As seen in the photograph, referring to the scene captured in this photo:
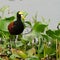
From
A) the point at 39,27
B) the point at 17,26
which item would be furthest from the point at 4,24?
the point at 39,27

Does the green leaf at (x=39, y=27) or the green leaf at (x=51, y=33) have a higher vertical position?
the green leaf at (x=39, y=27)

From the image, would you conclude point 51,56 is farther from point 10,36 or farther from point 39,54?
point 10,36

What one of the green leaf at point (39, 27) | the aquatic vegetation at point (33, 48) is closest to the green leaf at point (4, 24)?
the aquatic vegetation at point (33, 48)

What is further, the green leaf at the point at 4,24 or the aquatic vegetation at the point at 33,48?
the green leaf at the point at 4,24

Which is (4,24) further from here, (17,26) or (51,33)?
(51,33)

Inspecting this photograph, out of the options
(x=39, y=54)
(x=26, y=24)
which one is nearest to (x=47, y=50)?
(x=39, y=54)

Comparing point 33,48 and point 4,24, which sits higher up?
point 4,24

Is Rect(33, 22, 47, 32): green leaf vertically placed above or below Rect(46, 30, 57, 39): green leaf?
above

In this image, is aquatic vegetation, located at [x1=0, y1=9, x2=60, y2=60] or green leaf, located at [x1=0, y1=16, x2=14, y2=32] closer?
aquatic vegetation, located at [x1=0, y1=9, x2=60, y2=60]

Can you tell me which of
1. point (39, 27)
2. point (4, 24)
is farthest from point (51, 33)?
point (4, 24)

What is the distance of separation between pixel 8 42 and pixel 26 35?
0.14m

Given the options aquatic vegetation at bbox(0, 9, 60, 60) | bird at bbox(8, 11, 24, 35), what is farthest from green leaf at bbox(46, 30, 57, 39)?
bird at bbox(8, 11, 24, 35)

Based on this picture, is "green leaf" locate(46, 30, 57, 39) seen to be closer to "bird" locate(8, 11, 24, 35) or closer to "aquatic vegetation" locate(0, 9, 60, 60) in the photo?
"aquatic vegetation" locate(0, 9, 60, 60)

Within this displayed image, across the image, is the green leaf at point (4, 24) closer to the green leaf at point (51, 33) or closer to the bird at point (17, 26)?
the bird at point (17, 26)
